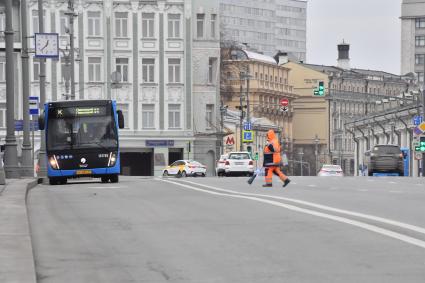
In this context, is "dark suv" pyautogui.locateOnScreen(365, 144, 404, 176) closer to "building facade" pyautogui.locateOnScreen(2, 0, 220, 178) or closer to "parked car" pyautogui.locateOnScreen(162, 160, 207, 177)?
"parked car" pyautogui.locateOnScreen(162, 160, 207, 177)

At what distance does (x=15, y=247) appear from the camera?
12.4 meters

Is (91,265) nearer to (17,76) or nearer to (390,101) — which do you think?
(17,76)

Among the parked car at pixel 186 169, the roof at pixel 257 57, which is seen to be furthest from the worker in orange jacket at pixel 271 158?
the roof at pixel 257 57

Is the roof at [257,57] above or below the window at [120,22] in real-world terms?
above

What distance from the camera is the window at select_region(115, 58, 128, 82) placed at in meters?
91.4

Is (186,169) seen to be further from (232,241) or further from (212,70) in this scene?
(232,241)

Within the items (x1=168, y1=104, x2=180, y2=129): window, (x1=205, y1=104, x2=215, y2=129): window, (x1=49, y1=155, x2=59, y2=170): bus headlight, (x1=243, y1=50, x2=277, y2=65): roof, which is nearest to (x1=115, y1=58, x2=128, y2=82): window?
(x1=168, y1=104, x2=180, y2=129): window

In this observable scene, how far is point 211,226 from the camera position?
15.7 metres

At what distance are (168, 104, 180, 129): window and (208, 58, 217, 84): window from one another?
11.8ft

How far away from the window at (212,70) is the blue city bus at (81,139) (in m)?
52.5

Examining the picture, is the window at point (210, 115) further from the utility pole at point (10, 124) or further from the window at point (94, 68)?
the utility pole at point (10, 124)

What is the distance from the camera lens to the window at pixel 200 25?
9219cm

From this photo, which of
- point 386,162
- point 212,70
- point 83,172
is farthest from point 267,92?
point 83,172

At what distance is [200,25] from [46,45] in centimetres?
4854
